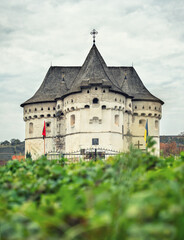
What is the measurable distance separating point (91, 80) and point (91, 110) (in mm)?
3205

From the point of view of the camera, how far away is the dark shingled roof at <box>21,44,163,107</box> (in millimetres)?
40750

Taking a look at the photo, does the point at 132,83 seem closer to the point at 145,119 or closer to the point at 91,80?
the point at 145,119

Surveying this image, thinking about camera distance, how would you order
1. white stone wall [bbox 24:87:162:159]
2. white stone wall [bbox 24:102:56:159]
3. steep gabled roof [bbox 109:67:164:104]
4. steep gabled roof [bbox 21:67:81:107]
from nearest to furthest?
1. white stone wall [bbox 24:87:162:159]
2. white stone wall [bbox 24:102:56:159]
3. steep gabled roof [bbox 109:67:164:104]
4. steep gabled roof [bbox 21:67:81:107]

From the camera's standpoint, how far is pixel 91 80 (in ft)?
131

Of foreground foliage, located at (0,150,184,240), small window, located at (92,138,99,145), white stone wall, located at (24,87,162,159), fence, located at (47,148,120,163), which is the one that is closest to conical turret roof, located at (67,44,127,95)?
white stone wall, located at (24,87,162,159)

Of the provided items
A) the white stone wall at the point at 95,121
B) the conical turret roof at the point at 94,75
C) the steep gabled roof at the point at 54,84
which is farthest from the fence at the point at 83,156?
the steep gabled roof at the point at 54,84

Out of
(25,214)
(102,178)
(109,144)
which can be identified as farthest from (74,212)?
(109,144)

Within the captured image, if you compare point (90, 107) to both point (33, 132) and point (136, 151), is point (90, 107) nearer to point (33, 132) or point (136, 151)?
point (33, 132)

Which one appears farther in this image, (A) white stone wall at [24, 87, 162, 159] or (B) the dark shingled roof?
(B) the dark shingled roof

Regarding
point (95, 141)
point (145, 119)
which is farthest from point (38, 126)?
point (145, 119)

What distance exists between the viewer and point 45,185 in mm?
4867

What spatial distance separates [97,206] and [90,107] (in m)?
36.3

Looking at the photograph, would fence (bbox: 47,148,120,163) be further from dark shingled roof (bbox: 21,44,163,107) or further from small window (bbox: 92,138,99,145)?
dark shingled roof (bbox: 21,44,163,107)

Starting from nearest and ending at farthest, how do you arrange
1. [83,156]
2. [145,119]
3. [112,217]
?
[112,217], [83,156], [145,119]
